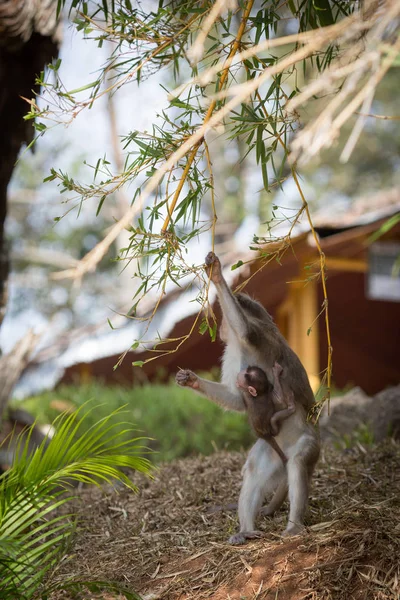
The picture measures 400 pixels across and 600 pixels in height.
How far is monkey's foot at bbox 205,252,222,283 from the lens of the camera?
3.53 m

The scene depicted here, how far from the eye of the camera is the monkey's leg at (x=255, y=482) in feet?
12.1

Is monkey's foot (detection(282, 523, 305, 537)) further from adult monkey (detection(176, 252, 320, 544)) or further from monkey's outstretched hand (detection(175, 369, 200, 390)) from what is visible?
monkey's outstretched hand (detection(175, 369, 200, 390))

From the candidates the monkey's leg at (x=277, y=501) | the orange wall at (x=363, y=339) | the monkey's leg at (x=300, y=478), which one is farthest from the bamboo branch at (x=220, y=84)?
the orange wall at (x=363, y=339)

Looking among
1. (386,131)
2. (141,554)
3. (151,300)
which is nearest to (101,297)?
(386,131)

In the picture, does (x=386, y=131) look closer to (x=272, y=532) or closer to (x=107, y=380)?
(x=107, y=380)

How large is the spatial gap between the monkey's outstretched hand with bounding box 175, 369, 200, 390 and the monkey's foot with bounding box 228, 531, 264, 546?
32.6 inches

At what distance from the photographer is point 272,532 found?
3625 millimetres

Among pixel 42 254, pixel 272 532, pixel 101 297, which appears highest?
pixel 272 532

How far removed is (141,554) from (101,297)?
739 inches

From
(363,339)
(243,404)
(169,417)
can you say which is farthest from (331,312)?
(243,404)

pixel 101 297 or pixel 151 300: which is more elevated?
pixel 151 300

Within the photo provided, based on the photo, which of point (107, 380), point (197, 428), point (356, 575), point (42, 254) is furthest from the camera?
point (42, 254)

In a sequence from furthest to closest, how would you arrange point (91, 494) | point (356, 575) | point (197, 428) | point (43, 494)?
point (197, 428), point (91, 494), point (43, 494), point (356, 575)

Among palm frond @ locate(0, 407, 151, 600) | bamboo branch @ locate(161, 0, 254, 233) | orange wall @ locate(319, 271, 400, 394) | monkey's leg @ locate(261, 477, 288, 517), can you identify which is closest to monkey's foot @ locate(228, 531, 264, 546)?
monkey's leg @ locate(261, 477, 288, 517)
